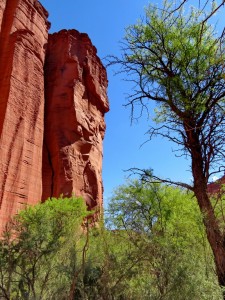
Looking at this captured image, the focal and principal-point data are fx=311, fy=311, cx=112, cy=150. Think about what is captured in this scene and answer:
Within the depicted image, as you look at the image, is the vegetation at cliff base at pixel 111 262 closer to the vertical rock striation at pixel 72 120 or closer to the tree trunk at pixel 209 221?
the tree trunk at pixel 209 221

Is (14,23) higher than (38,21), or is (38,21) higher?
(38,21)

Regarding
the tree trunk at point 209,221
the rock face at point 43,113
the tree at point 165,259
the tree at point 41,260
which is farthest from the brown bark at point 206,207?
the rock face at point 43,113

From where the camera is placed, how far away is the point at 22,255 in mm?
9398

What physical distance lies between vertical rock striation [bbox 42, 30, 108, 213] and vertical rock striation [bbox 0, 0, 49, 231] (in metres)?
2.75

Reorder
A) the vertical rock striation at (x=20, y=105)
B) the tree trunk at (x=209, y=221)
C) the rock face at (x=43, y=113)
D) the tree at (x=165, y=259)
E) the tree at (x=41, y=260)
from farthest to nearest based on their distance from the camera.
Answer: the rock face at (x=43, y=113) → the vertical rock striation at (x=20, y=105) → the tree at (x=41, y=260) → the tree at (x=165, y=259) → the tree trunk at (x=209, y=221)

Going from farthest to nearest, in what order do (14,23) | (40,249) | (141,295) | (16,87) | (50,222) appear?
(14,23) < (16,87) < (50,222) < (40,249) < (141,295)

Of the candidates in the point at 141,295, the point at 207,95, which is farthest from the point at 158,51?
the point at 141,295

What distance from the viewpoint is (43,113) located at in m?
25.0

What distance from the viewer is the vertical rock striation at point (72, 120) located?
83.4ft

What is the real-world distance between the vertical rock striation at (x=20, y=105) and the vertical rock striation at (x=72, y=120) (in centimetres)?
275

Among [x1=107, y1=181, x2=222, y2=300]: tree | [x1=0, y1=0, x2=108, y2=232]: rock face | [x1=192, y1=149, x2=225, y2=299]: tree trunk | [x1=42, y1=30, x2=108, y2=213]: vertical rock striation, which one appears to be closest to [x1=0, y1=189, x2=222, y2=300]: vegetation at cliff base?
[x1=107, y1=181, x2=222, y2=300]: tree

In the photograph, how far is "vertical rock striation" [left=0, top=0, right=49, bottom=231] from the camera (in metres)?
19.6

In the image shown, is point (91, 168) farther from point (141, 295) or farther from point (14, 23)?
point (141, 295)

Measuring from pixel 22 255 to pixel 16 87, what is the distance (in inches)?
602
